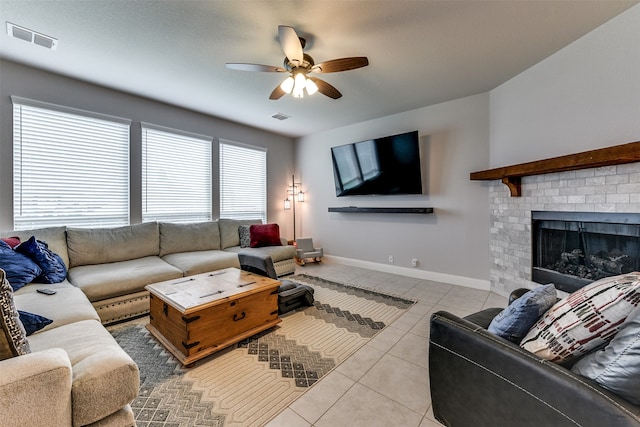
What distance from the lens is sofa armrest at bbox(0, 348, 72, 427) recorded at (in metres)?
0.87

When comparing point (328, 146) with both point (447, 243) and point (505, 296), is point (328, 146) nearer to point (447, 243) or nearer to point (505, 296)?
point (447, 243)

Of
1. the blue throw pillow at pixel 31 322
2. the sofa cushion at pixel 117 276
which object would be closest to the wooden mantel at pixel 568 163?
the sofa cushion at pixel 117 276

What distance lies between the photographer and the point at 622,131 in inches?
85.3

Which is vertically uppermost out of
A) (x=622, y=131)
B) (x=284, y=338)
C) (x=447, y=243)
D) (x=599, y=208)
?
(x=622, y=131)

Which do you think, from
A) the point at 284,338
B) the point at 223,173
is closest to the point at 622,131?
the point at 284,338

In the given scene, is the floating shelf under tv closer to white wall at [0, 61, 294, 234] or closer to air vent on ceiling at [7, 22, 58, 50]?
white wall at [0, 61, 294, 234]

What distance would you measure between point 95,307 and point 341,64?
10.4ft

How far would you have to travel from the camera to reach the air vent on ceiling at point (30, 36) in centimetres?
220

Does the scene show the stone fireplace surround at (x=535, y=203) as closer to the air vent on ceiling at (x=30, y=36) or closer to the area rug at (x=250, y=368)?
the area rug at (x=250, y=368)

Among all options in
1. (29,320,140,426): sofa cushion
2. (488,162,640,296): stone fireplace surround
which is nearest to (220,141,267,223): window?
(29,320,140,426): sofa cushion

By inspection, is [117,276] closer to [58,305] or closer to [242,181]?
[58,305]

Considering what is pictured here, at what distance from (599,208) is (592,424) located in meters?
2.31

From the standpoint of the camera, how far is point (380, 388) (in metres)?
1.71

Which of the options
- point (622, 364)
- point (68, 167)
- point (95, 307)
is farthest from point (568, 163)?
point (68, 167)
